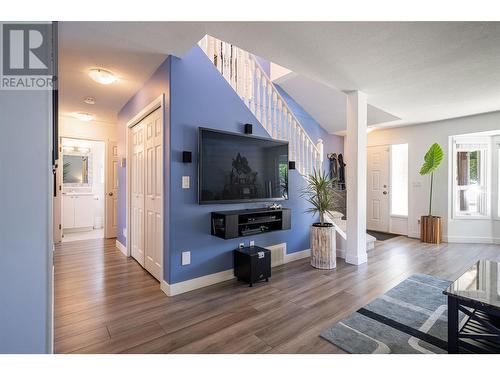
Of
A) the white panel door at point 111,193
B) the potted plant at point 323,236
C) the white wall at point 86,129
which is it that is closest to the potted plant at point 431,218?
the potted plant at point 323,236

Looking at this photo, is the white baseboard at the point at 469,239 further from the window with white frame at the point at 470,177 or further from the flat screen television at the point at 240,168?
the flat screen television at the point at 240,168

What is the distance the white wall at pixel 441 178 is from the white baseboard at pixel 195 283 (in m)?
4.52

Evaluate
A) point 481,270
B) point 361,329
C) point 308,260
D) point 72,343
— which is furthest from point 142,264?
point 481,270

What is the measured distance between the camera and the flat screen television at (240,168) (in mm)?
2643

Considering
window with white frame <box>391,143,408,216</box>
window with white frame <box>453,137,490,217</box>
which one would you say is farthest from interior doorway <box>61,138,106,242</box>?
window with white frame <box>453,137,490,217</box>

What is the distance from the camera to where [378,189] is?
581cm

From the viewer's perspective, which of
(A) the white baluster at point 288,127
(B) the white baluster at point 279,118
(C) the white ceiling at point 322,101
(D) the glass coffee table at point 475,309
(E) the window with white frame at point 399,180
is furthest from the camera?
(E) the window with white frame at point 399,180

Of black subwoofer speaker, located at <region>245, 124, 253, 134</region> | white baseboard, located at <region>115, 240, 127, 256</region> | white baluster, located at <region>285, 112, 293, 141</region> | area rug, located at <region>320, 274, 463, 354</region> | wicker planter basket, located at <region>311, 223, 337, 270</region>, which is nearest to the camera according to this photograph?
area rug, located at <region>320, 274, 463, 354</region>

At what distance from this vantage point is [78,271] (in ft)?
10.2

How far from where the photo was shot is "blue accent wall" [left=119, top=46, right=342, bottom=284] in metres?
2.50

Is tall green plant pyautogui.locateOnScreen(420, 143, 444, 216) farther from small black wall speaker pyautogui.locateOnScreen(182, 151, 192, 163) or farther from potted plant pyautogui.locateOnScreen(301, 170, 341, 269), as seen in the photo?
small black wall speaker pyautogui.locateOnScreen(182, 151, 192, 163)

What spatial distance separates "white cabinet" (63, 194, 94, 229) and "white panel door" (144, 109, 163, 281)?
375 centimetres
